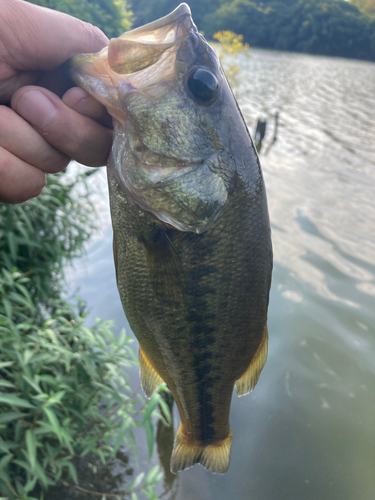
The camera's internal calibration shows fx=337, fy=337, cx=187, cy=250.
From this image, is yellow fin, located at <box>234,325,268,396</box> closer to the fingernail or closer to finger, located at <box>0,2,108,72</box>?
the fingernail

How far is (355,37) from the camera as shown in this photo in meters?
59.0

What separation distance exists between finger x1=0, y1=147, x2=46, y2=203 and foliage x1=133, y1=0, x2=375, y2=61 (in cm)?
6496

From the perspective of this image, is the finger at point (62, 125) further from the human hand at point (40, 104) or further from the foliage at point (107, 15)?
the foliage at point (107, 15)

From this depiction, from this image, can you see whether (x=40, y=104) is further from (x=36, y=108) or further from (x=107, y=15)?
(x=107, y=15)

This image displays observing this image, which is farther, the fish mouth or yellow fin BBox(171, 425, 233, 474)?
yellow fin BBox(171, 425, 233, 474)

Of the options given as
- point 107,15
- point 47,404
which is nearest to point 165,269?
point 47,404

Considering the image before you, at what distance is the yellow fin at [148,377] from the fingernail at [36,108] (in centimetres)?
118

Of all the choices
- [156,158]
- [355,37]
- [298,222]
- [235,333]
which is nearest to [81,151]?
[156,158]

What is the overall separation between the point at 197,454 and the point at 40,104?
192 cm

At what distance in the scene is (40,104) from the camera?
4.08 ft

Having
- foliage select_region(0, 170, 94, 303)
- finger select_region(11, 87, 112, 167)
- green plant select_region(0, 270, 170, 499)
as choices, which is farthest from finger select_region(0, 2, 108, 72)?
foliage select_region(0, 170, 94, 303)

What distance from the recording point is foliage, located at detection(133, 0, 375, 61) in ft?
189

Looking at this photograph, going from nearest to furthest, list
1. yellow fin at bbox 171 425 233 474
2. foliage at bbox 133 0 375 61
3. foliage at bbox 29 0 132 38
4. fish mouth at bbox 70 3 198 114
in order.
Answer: fish mouth at bbox 70 3 198 114 → yellow fin at bbox 171 425 233 474 → foliage at bbox 29 0 132 38 → foliage at bbox 133 0 375 61

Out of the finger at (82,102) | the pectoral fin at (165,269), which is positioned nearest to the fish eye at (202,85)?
the finger at (82,102)
